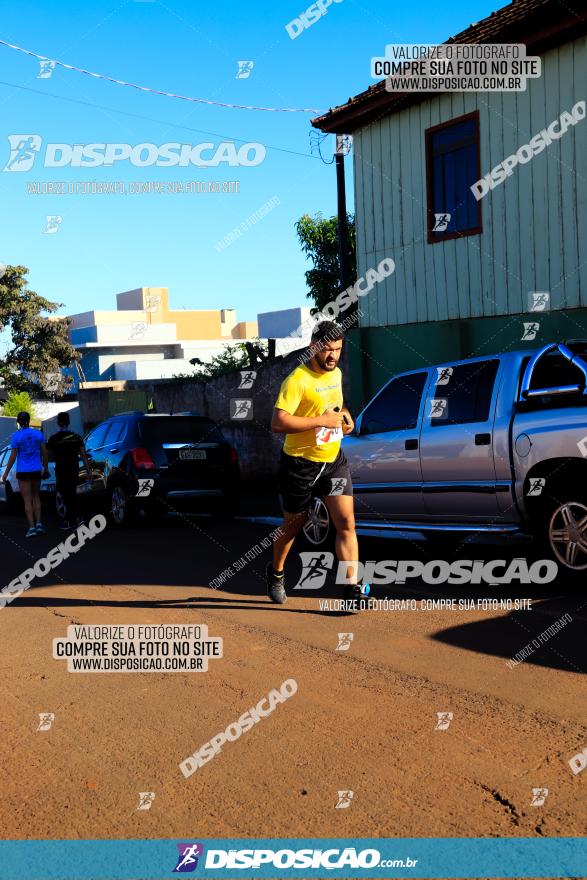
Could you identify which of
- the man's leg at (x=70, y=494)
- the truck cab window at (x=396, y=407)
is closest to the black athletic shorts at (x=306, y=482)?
the truck cab window at (x=396, y=407)

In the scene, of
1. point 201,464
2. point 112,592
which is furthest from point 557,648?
point 201,464

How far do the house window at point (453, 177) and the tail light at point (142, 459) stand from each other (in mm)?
5876

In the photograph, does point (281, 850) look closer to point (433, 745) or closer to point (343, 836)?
point (343, 836)

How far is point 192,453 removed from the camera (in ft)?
48.1

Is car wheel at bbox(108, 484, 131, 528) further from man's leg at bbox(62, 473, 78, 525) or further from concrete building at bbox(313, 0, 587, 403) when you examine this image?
concrete building at bbox(313, 0, 587, 403)

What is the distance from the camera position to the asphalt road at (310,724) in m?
3.87

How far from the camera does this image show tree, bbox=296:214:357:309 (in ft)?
118

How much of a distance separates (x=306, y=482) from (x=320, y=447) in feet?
0.91

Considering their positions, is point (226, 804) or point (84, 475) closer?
point (226, 804)

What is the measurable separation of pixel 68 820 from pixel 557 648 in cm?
336

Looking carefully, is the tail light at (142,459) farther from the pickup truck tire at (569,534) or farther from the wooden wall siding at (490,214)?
the pickup truck tire at (569,534)

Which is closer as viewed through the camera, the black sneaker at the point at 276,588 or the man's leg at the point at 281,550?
the man's leg at the point at 281,550

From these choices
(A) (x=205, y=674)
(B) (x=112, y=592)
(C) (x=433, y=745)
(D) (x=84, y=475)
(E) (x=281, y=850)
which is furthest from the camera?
(D) (x=84, y=475)

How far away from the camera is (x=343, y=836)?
3.64 m
